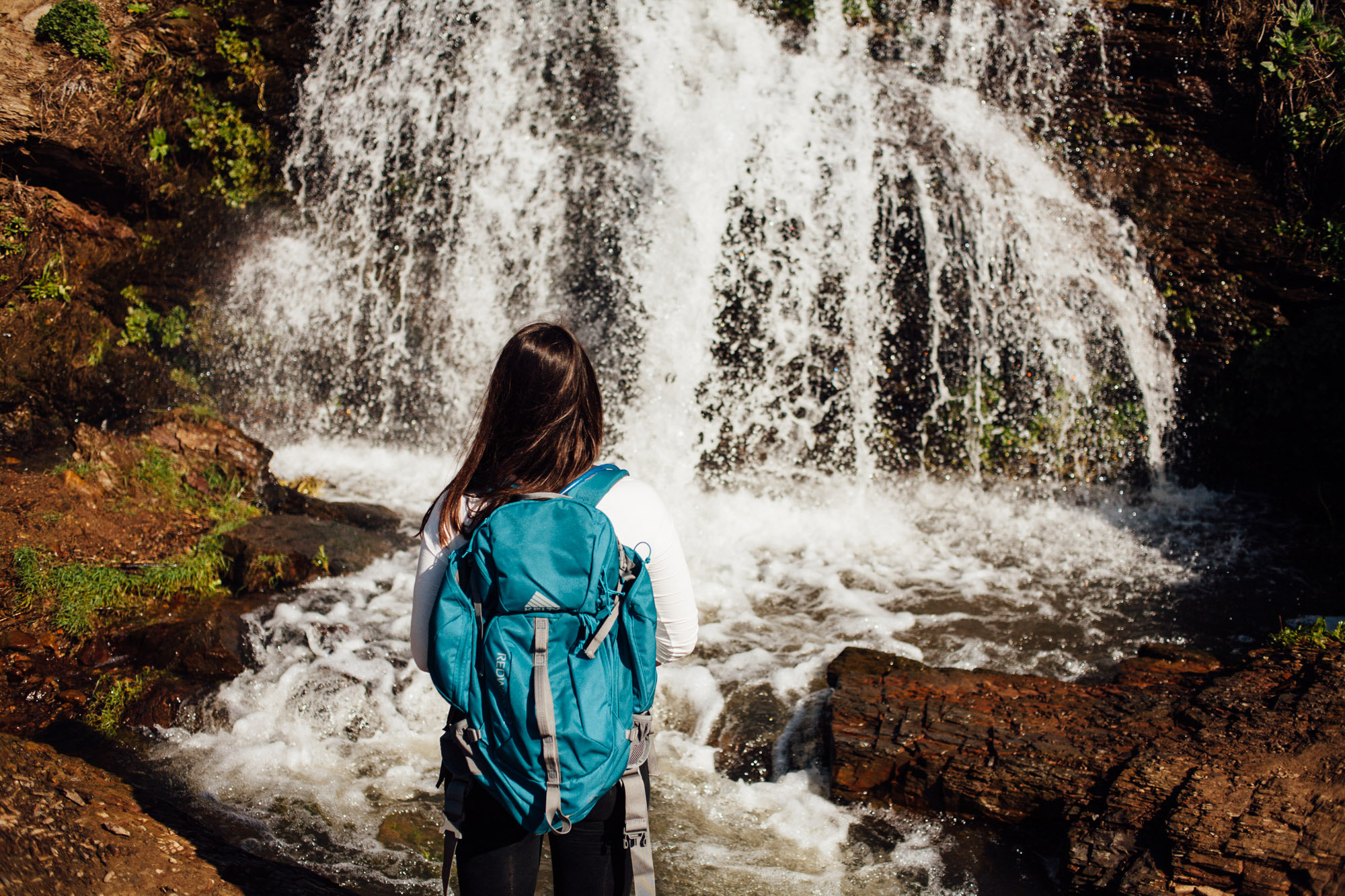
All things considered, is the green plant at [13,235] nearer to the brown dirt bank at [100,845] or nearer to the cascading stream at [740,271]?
the cascading stream at [740,271]

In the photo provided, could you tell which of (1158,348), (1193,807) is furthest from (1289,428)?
(1193,807)

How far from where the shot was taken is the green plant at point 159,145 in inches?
333

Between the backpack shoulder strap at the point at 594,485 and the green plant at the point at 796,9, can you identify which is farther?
the green plant at the point at 796,9

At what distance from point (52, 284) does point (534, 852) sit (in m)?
8.32

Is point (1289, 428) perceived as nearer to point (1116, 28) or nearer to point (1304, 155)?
point (1304, 155)

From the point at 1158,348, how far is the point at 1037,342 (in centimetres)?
118

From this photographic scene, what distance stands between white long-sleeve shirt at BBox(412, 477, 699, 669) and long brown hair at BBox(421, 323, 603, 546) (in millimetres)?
53

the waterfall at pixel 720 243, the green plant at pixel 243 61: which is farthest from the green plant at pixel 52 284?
the green plant at pixel 243 61

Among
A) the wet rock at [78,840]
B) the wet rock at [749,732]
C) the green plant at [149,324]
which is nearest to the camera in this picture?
the wet rock at [78,840]

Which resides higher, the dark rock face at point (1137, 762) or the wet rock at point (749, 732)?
the dark rock face at point (1137, 762)

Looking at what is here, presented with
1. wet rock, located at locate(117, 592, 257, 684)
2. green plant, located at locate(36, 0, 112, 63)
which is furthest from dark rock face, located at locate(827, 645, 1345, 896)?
green plant, located at locate(36, 0, 112, 63)

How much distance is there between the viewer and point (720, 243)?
28.0ft

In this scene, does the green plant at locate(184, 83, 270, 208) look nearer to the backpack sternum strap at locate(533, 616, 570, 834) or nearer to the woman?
the woman

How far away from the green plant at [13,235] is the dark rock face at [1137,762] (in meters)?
8.11
